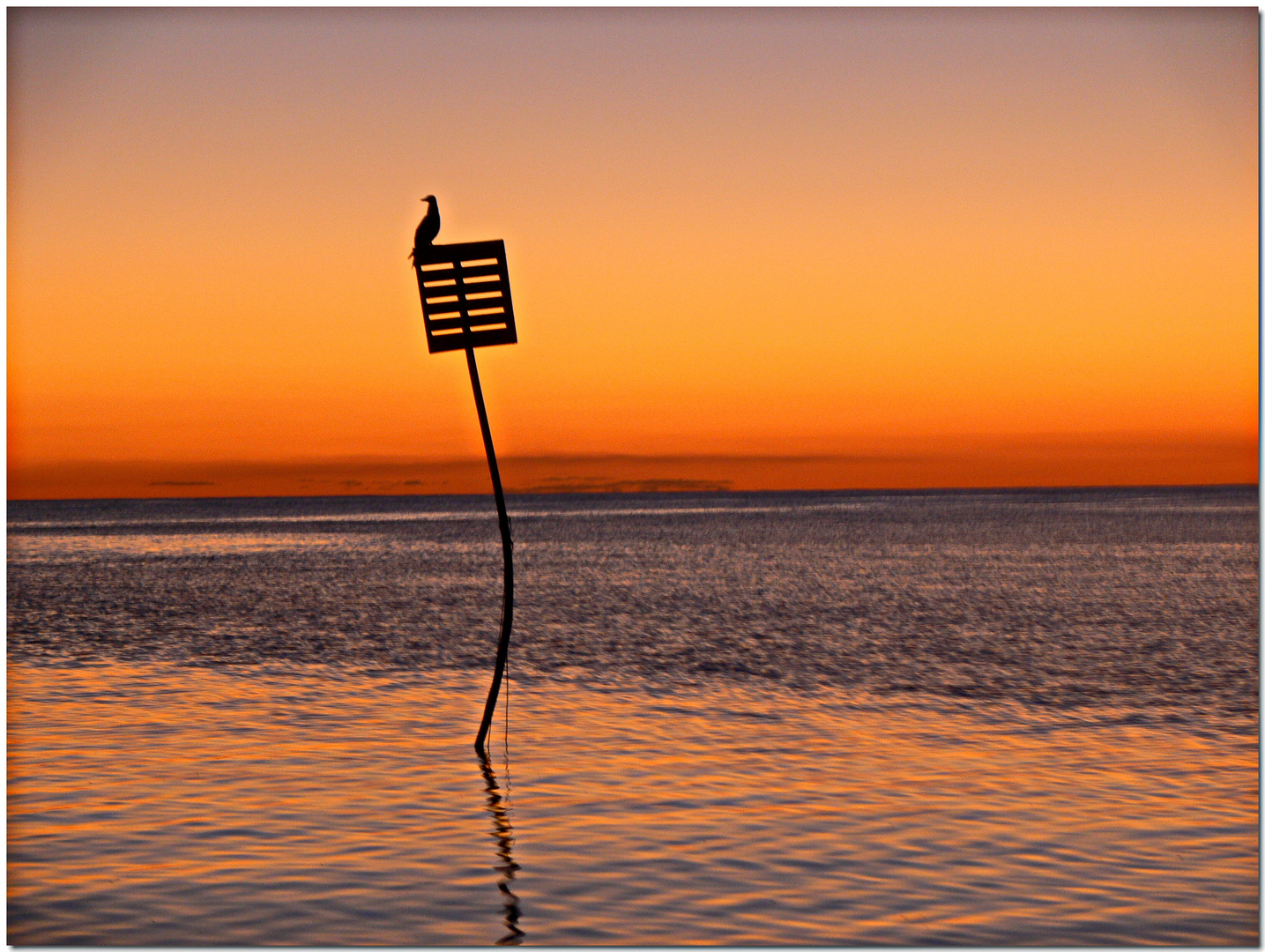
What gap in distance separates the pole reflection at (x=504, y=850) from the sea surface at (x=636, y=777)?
0.15 feet

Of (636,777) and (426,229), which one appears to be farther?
(636,777)

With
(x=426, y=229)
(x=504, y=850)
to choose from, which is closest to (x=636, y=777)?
(x=504, y=850)

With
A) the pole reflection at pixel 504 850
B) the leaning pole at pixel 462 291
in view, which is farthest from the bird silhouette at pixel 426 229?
the pole reflection at pixel 504 850

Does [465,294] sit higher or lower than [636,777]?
higher

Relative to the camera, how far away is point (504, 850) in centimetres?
1097

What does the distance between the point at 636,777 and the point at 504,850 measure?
3.04 m

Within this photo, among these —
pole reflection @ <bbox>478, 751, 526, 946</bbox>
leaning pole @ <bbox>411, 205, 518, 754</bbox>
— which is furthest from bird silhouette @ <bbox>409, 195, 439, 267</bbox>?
pole reflection @ <bbox>478, 751, 526, 946</bbox>

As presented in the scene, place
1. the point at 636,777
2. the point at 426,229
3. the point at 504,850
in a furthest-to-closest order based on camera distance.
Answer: the point at 636,777, the point at 426,229, the point at 504,850

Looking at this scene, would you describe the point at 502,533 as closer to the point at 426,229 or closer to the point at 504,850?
the point at 426,229

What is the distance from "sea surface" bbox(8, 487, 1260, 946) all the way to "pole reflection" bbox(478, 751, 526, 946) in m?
0.05

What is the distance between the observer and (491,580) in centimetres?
4950

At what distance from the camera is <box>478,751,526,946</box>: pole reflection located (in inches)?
361

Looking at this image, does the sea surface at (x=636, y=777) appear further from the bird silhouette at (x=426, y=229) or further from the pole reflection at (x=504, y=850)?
the bird silhouette at (x=426, y=229)

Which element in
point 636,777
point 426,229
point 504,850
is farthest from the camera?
point 636,777
